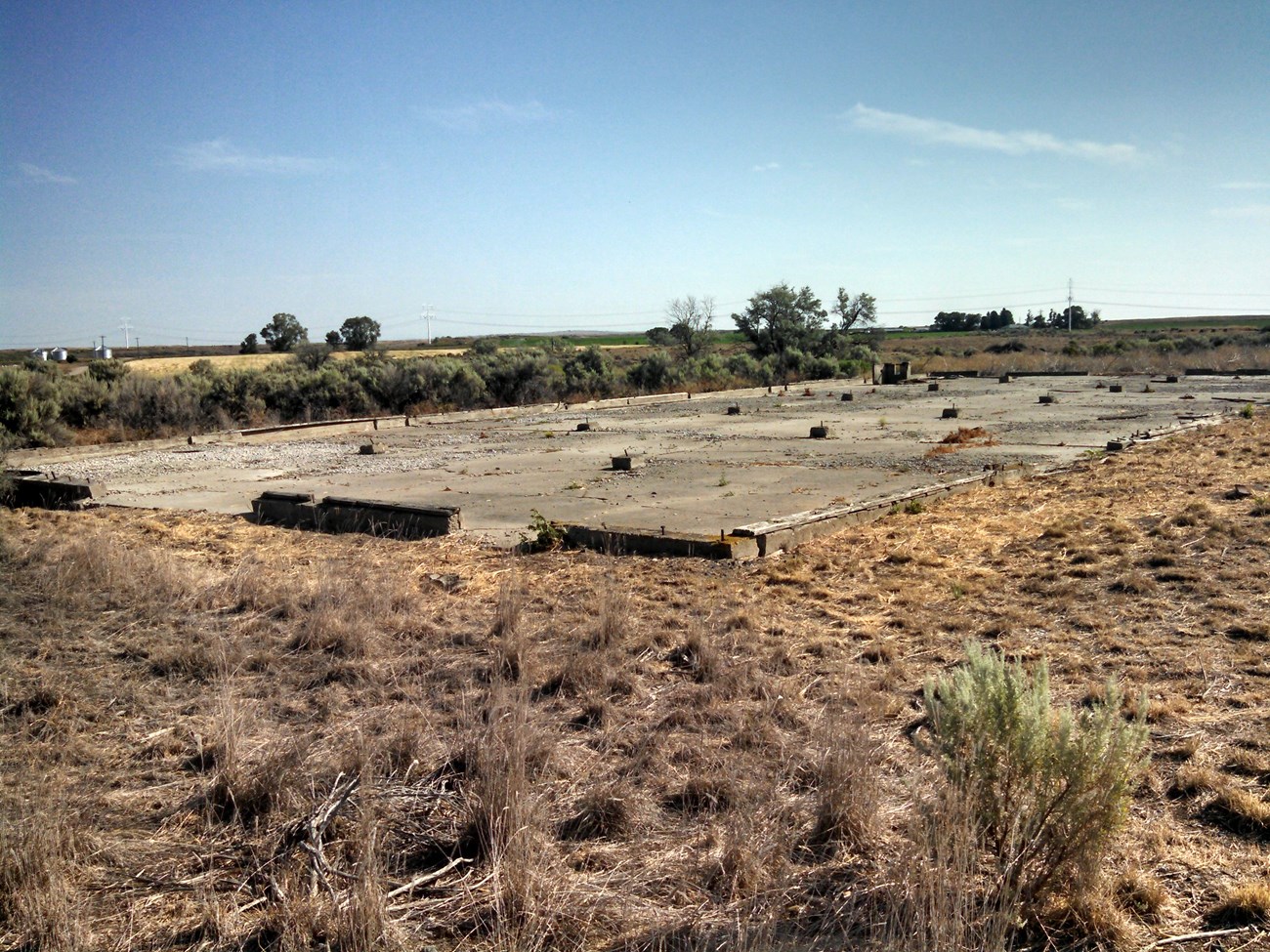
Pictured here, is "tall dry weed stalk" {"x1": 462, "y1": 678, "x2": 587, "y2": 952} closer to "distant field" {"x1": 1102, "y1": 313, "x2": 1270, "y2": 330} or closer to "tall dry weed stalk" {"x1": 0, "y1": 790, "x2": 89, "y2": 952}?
"tall dry weed stalk" {"x1": 0, "y1": 790, "x2": 89, "y2": 952}

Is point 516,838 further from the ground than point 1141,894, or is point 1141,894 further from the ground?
point 516,838

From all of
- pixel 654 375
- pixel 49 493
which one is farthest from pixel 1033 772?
pixel 654 375

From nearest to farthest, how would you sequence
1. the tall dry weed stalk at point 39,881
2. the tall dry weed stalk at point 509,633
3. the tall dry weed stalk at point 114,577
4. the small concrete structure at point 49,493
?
1. the tall dry weed stalk at point 39,881
2. the tall dry weed stalk at point 509,633
3. the tall dry weed stalk at point 114,577
4. the small concrete structure at point 49,493

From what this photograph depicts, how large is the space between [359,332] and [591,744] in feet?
271

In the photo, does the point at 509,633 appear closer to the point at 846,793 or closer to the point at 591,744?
the point at 591,744

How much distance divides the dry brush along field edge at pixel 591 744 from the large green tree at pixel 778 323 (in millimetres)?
49129

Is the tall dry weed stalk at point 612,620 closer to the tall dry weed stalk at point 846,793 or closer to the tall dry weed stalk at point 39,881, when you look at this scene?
the tall dry weed stalk at point 846,793

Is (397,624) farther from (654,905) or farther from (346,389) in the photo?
(346,389)

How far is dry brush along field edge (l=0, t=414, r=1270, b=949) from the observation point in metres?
3.38

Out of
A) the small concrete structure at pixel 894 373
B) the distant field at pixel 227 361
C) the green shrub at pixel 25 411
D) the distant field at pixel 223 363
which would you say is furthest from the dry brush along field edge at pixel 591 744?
the small concrete structure at pixel 894 373

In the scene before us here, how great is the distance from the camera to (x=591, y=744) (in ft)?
16.3

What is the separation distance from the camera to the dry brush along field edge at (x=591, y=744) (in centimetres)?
338

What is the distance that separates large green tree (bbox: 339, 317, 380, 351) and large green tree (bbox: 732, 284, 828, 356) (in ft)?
116

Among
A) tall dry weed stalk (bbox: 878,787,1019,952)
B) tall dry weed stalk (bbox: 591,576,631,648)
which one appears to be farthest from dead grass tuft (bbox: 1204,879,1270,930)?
tall dry weed stalk (bbox: 591,576,631,648)
